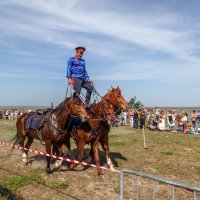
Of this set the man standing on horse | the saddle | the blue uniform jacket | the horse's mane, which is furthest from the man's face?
the saddle

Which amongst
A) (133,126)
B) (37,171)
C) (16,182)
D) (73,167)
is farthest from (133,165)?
(133,126)

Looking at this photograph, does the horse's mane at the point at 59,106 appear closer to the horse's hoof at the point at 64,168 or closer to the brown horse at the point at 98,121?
the brown horse at the point at 98,121

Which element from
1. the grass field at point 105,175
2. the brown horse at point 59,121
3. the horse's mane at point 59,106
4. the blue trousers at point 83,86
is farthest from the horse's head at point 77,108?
the grass field at point 105,175

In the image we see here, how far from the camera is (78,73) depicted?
1166 centimetres

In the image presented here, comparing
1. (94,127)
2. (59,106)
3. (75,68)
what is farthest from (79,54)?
(94,127)

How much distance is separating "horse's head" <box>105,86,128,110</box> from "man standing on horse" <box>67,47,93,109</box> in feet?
3.53

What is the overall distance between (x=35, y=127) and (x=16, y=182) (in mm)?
2722

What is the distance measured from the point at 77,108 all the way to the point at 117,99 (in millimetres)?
1515

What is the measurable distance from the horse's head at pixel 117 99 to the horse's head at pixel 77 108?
1167 mm

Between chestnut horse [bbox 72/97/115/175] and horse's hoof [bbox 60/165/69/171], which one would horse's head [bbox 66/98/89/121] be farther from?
horse's hoof [bbox 60/165/69/171]

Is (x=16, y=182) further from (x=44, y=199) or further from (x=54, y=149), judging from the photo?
(x=54, y=149)

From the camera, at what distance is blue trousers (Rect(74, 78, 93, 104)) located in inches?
456

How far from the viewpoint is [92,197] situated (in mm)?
8703

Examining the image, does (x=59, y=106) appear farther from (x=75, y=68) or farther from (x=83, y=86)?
(x=75, y=68)
